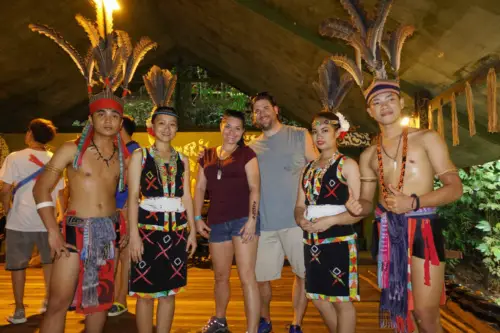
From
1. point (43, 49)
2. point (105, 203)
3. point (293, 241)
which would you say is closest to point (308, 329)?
point (293, 241)

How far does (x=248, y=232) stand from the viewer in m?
2.97

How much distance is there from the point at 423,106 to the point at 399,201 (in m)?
3.41

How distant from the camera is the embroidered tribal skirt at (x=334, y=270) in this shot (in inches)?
98.3

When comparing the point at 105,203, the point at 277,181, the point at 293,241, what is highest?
the point at 277,181

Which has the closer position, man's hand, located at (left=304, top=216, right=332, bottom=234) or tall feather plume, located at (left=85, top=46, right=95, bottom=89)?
man's hand, located at (left=304, top=216, right=332, bottom=234)

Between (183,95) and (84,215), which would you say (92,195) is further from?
(183,95)

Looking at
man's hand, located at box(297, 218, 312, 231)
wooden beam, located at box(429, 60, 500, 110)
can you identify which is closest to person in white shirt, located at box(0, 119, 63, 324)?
man's hand, located at box(297, 218, 312, 231)

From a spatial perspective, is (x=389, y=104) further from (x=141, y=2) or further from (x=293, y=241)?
(x=141, y=2)

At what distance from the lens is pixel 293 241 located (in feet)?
10.6

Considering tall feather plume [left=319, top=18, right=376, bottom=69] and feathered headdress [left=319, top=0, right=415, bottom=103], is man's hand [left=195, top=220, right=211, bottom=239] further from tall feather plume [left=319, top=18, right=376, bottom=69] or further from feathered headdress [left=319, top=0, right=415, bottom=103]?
tall feather plume [left=319, top=18, right=376, bottom=69]

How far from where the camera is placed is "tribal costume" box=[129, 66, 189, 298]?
265 centimetres

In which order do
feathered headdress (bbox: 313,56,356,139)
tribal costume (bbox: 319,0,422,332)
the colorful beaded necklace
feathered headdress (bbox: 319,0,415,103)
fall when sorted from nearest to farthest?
tribal costume (bbox: 319,0,422,332)
feathered headdress (bbox: 319,0,415,103)
the colorful beaded necklace
feathered headdress (bbox: 313,56,356,139)

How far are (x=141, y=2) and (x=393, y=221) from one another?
279 inches

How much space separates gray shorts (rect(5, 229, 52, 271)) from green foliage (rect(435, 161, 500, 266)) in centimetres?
569
